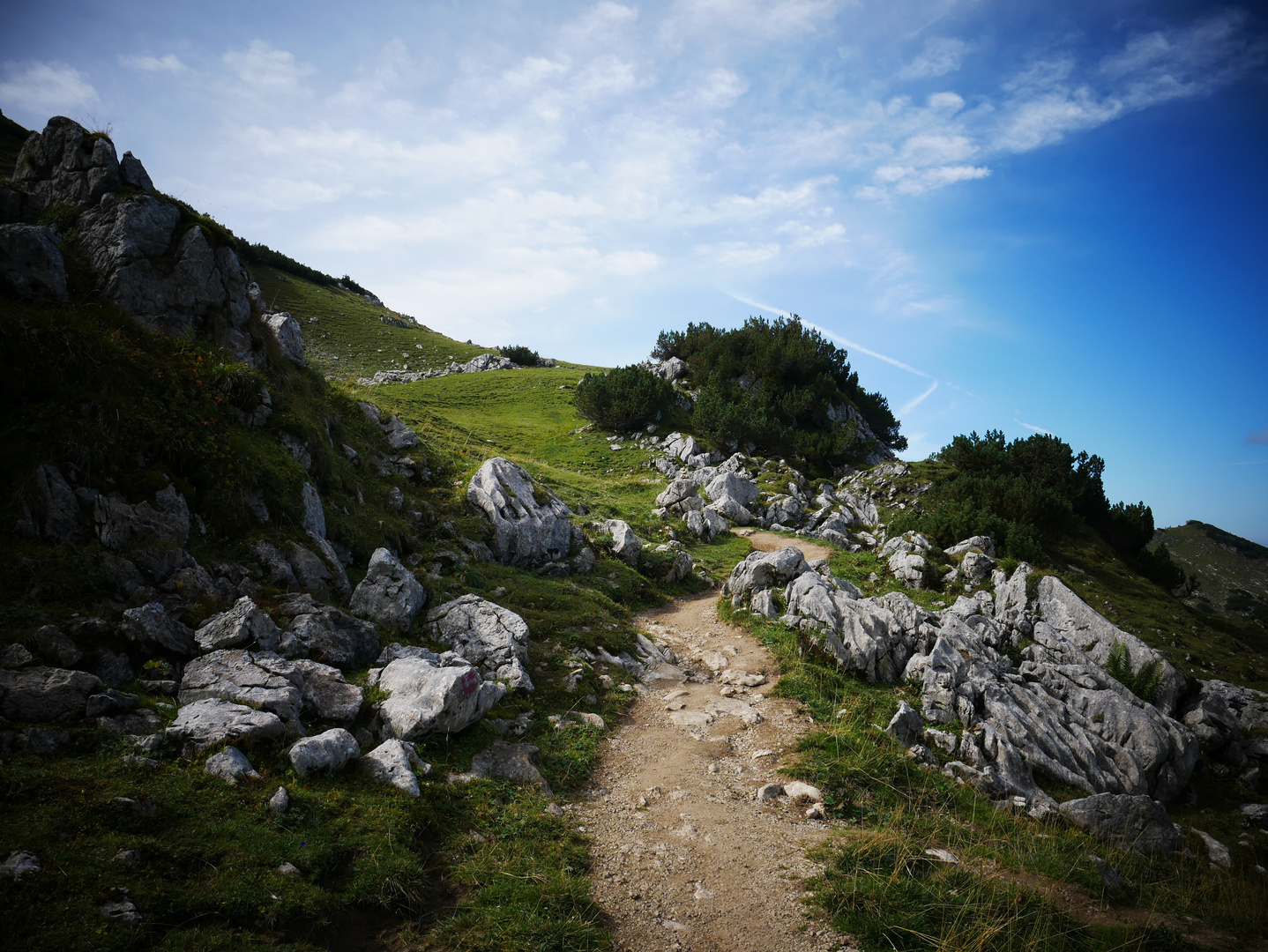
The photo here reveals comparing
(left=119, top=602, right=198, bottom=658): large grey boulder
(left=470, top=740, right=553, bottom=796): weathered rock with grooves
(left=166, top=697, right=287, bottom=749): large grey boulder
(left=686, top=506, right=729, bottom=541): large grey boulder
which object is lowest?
(left=470, top=740, right=553, bottom=796): weathered rock with grooves

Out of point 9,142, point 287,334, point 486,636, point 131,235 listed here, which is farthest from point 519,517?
point 9,142

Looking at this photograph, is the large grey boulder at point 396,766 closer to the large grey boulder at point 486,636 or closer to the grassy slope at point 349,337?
the large grey boulder at point 486,636

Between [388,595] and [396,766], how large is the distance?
534 cm

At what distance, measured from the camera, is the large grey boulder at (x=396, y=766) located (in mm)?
7918

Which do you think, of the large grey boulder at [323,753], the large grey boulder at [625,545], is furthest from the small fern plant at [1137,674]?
the large grey boulder at [323,753]

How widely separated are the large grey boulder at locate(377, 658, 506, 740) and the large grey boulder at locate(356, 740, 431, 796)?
0.51m

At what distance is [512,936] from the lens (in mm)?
6094

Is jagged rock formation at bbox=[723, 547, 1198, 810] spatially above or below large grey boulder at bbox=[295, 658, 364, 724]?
above

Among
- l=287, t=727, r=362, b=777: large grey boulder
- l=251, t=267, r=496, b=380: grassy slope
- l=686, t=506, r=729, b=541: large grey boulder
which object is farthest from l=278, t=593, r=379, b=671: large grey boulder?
l=251, t=267, r=496, b=380: grassy slope

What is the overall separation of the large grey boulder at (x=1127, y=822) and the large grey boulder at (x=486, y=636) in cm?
1111

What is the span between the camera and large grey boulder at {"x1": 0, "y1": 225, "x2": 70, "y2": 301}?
36.1ft

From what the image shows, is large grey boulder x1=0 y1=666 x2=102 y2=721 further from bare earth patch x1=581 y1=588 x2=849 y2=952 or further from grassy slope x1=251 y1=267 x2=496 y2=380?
grassy slope x1=251 y1=267 x2=496 y2=380

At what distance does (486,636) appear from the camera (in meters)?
12.9

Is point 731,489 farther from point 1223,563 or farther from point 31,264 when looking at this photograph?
point 1223,563
